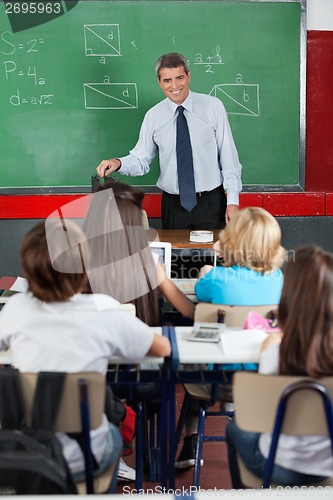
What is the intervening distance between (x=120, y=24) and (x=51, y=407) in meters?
3.82

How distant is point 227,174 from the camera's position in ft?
15.7

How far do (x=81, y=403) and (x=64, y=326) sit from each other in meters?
0.26

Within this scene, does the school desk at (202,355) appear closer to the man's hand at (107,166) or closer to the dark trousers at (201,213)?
the man's hand at (107,166)

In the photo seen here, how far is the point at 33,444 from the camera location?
1795mm

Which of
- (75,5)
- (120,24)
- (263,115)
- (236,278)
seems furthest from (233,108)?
(236,278)

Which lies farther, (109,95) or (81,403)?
(109,95)

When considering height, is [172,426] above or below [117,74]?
below

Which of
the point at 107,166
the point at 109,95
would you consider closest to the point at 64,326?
the point at 107,166

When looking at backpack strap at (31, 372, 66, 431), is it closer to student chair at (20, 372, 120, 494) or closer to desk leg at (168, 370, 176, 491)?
student chair at (20, 372, 120, 494)

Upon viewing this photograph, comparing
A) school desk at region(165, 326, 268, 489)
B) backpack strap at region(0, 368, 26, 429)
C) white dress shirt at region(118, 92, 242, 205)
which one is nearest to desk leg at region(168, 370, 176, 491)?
school desk at region(165, 326, 268, 489)

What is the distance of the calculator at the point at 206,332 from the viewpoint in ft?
7.87

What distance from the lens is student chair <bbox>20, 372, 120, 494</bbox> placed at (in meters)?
1.87

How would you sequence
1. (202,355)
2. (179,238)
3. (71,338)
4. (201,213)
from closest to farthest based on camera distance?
1. (71,338)
2. (202,355)
3. (179,238)
4. (201,213)

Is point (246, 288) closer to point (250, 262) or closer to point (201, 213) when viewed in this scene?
point (250, 262)
